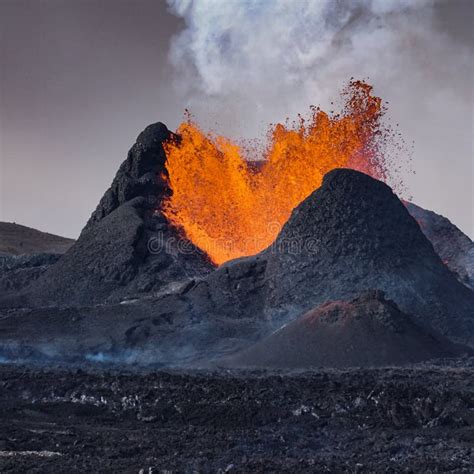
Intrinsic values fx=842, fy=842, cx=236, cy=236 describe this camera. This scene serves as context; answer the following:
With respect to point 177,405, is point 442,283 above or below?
above

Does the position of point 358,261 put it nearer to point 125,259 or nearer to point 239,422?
point 125,259

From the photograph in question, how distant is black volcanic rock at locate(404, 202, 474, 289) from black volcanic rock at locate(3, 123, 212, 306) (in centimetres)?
1276

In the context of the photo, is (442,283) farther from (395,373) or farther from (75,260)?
(75,260)

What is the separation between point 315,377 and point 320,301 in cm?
1214

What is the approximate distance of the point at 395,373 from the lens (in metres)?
23.7

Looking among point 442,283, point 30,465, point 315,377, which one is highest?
point 442,283

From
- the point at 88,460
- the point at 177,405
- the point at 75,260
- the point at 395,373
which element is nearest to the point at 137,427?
the point at 177,405

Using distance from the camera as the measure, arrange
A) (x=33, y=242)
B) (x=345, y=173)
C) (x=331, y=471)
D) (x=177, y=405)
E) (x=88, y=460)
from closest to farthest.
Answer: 1. (x=331, y=471)
2. (x=88, y=460)
3. (x=177, y=405)
4. (x=345, y=173)
5. (x=33, y=242)

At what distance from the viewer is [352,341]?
91.7ft

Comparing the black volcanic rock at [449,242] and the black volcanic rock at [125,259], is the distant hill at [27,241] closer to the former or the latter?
the black volcanic rock at [125,259]

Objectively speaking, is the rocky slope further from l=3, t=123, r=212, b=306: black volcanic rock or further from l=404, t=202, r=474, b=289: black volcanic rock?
l=404, t=202, r=474, b=289: black volcanic rock

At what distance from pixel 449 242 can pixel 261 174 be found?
41.2 feet

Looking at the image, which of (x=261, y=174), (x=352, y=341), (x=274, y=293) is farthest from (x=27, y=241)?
(x=352, y=341)

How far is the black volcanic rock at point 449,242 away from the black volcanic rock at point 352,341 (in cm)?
1521
